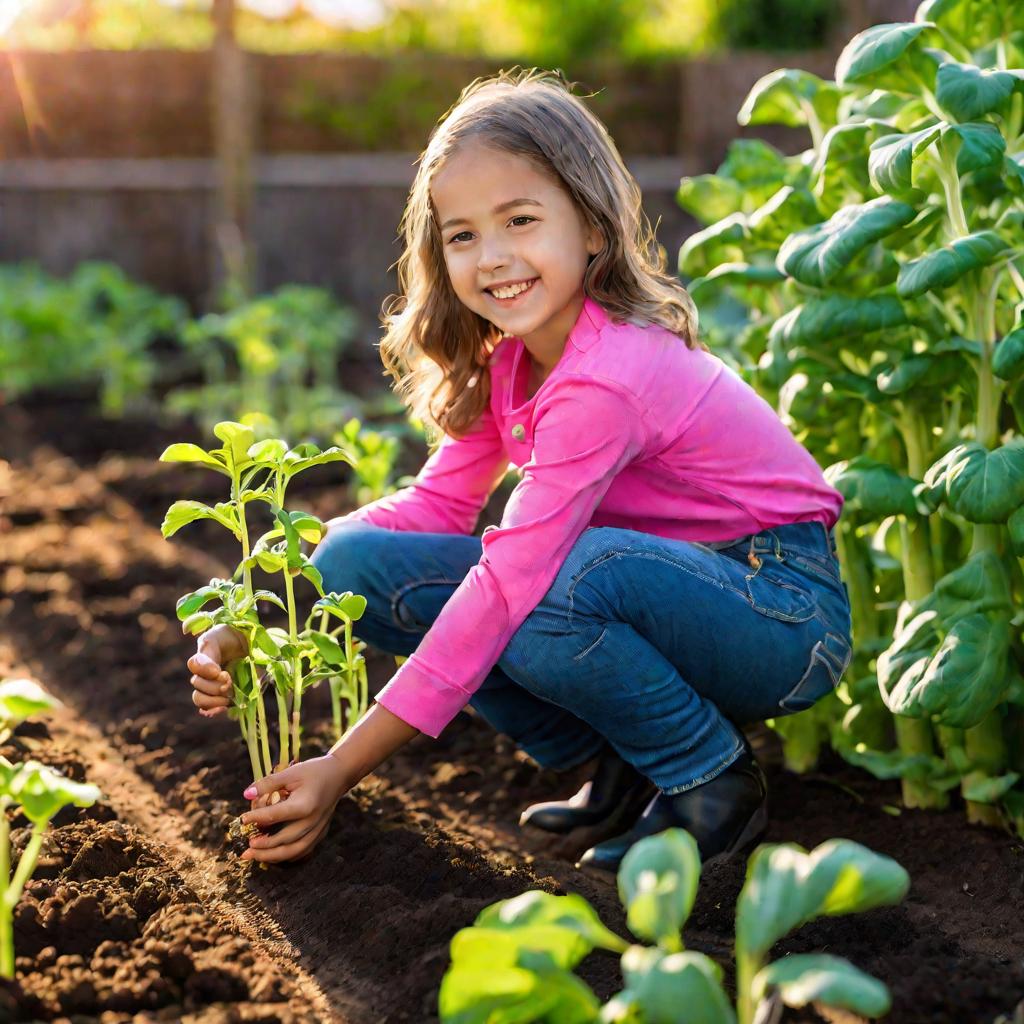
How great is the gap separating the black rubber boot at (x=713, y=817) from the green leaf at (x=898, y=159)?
89cm

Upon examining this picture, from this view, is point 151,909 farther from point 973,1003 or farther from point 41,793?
point 973,1003

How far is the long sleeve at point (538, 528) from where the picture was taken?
1.93 metres

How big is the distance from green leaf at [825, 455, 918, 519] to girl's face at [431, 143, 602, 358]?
52 centimetres

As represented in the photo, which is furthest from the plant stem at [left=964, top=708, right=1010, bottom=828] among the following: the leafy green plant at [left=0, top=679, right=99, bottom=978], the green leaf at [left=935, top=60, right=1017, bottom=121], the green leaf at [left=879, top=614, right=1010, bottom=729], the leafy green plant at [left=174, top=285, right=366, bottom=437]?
the leafy green plant at [left=174, top=285, right=366, bottom=437]

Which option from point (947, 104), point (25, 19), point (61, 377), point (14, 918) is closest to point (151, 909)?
point (14, 918)

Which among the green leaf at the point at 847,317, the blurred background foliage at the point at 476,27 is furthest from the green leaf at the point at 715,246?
the blurred background foliage at the point at 476,27

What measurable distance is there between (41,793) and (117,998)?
30 cm

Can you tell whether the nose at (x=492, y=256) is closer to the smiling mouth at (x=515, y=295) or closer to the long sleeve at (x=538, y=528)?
the smiling mouth at (x=515, y=295)

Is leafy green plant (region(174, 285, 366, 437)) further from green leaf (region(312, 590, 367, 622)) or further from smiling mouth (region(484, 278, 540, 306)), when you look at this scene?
green leaf (region(312, 590, 367, 622))

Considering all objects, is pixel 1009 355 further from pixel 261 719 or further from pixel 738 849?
pixel 261 719

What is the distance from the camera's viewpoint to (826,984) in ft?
3.68

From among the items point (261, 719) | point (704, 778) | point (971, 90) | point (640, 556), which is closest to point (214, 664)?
point (261, 719)

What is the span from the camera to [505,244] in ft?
6.73

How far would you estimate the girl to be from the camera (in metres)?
1.96
